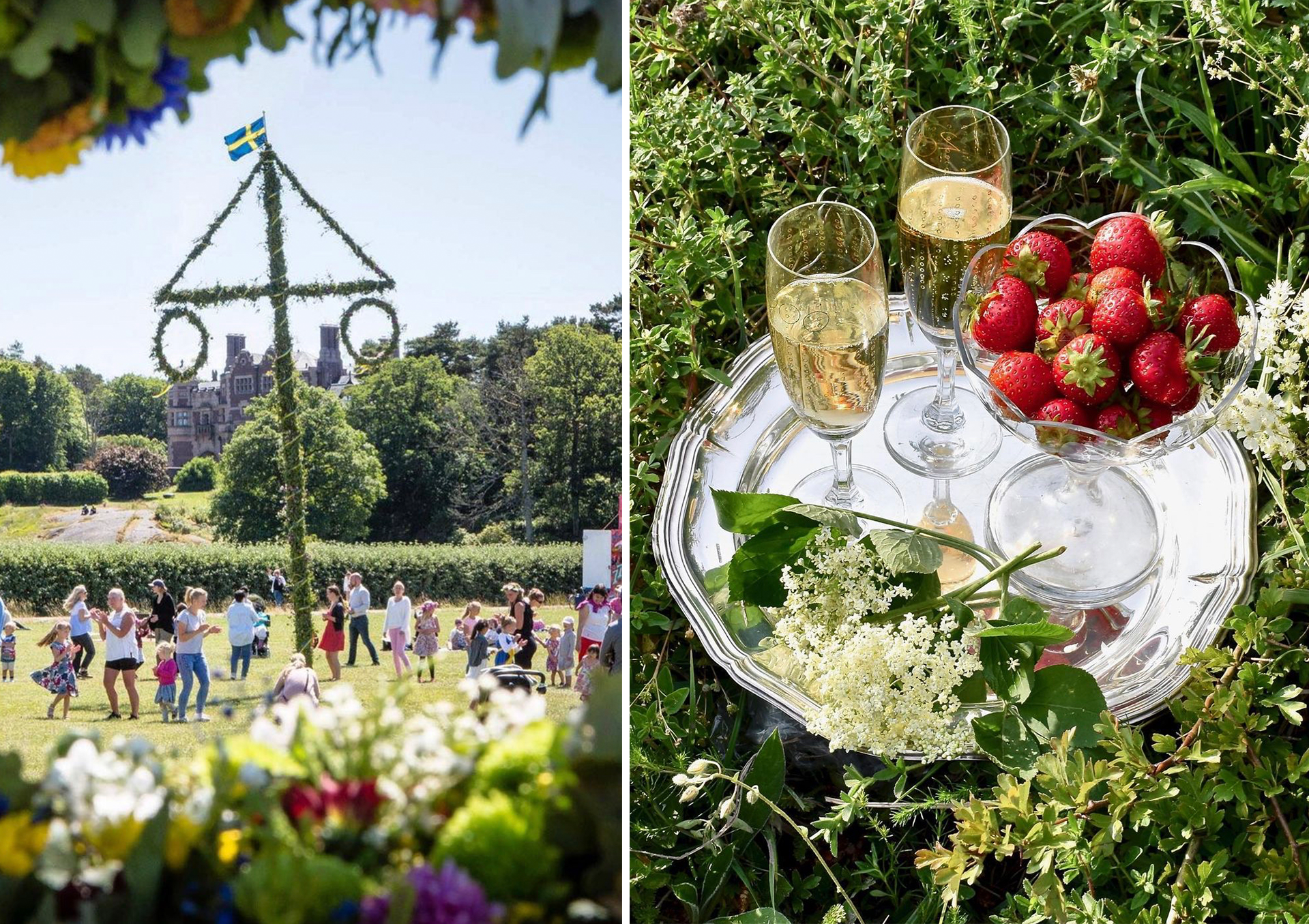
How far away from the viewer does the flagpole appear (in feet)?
2.23

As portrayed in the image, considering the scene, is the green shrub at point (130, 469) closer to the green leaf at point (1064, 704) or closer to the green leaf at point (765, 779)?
the green leaf at point (765, 779)

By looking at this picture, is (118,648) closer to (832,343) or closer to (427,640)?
(427,640)

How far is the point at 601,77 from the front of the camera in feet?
1.61

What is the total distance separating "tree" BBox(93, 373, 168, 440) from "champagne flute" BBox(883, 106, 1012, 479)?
2.26 ft

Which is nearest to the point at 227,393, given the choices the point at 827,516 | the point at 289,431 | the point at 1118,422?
the point at 289,431

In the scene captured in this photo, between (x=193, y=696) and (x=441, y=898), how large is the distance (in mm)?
177

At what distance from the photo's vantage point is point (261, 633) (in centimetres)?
52

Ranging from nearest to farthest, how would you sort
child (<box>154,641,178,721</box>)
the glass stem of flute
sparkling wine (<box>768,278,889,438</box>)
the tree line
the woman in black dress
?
child (<box>154,641,178,721</box>) → the woman in black dress → the tree line → sparkling wine (<box>768,278,889,438</box>) → the glass stem of flute

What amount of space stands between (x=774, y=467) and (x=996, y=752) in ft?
1.27

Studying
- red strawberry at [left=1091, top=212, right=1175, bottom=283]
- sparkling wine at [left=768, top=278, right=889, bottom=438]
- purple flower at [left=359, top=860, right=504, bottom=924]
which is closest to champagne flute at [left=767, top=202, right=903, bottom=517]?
sparkling wine at [left=768, top=278, right=889, bottom=438]

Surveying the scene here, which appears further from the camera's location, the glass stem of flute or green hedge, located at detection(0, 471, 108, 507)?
the glass stem of flute

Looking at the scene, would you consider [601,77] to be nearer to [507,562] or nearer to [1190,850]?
[507,562]

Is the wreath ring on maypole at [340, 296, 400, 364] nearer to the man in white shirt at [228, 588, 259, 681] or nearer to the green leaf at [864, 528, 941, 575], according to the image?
the man in white shirt at [228, 588, 259, 681]

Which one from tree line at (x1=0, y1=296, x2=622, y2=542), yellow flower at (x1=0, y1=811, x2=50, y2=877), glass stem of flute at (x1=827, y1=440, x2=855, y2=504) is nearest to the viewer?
yellow flower at (x1=0, y1=811, x2=50, y2=877)
